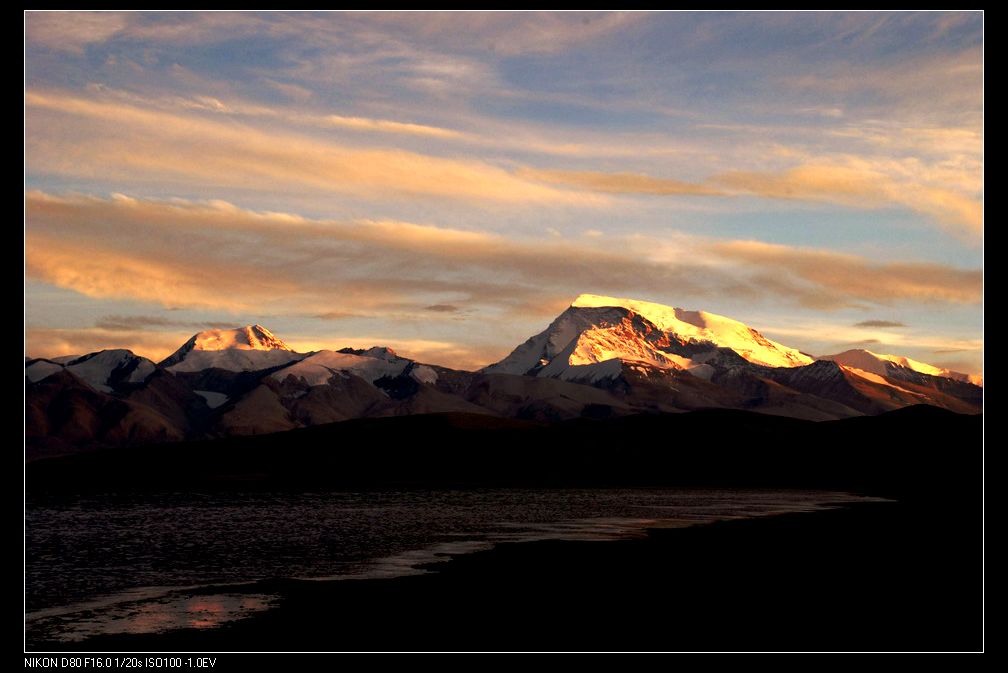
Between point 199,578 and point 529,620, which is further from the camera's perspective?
point 199,578

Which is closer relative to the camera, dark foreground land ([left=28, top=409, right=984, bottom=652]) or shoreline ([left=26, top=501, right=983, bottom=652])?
shoreline ([left=26, top=501, right=983, bottom=652])

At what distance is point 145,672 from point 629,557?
34.4 meters

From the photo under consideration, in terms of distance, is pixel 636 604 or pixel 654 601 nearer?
pixel 636 604

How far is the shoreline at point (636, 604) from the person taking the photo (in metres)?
36.2

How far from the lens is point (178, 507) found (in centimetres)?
12512

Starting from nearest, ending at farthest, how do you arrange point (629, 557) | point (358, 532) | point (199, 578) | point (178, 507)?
point (199, 578)
point (629, 557)
point (358, 532)
point (178, 507)

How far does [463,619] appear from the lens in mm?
40000

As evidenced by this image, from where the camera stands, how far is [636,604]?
42844mm

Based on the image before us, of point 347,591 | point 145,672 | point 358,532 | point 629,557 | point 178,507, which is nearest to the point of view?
point 145,672

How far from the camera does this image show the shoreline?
3622cm

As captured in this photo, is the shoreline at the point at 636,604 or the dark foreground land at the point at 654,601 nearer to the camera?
the shoreline at the point at 636,604

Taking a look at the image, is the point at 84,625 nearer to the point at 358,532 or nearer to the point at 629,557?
the point at 629,557
